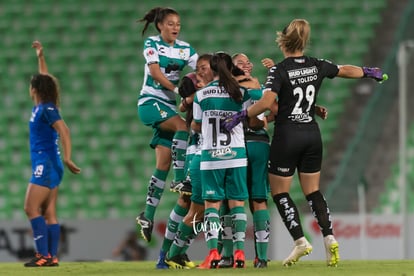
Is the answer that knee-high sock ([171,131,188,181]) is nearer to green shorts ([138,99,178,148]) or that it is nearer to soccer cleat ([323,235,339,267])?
green shorts ([138,99,178,148])

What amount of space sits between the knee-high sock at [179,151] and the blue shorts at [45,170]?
170 cm

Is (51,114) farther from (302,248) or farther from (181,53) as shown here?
(302,248)

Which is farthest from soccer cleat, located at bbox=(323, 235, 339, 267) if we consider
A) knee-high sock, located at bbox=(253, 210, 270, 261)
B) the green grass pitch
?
knee-high sock, located at bbox=(253, 210, 270, 261)

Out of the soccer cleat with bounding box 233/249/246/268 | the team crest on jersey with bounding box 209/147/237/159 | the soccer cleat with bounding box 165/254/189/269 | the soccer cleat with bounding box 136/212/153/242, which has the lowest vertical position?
the soccer cleat with bounding box 165/254/189/269

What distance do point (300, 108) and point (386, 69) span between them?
9946 mm

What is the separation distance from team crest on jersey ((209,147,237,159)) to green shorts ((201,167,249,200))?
12cm

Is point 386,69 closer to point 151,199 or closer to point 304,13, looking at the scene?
point 304,13

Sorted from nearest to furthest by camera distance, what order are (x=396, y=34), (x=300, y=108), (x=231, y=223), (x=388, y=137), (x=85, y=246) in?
(x=300, y=108) < (x=231, y=223) < (x=85, y=246) < (x=388, y=137) < (x=396, y=34)

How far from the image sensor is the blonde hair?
9367 millimetres

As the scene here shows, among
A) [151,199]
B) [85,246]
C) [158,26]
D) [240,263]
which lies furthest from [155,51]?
[85,246]

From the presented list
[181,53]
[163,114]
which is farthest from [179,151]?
[181,53]

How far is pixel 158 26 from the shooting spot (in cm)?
1038

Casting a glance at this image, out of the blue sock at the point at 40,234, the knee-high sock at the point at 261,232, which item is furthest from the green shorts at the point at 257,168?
the blue sock at the point at 40,234

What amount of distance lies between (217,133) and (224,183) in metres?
0.43
